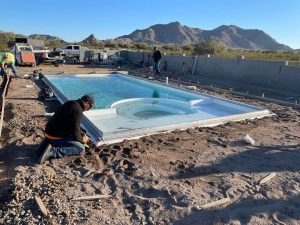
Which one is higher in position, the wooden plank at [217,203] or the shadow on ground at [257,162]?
the shadow on ground at [257,162]

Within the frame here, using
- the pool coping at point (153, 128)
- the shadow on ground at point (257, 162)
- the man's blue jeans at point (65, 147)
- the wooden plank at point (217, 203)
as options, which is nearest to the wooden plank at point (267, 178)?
the shadow on ground at point (257, 162)

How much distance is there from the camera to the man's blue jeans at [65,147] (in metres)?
5.07

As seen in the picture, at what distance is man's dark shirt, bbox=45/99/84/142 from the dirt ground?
19.7 inches

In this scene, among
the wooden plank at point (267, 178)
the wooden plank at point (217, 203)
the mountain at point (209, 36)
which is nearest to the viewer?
the wooden plank at point (217, 203)

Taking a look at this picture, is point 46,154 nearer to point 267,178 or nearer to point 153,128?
point 153,128

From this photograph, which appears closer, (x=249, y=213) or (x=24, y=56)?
(x=249, y=213)

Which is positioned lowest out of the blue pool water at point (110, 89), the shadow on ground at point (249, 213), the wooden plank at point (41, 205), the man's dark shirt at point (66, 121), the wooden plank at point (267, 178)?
the blue pool water at point (110, 89)

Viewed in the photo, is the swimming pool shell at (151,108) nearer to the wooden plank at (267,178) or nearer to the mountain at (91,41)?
the wooden plank at (267,178)

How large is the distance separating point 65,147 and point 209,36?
122312 millimetres

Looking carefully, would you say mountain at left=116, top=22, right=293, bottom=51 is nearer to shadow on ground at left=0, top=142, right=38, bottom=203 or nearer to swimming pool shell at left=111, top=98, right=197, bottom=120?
swimming pool shell at left=111, top=98, right=197, bottom=120

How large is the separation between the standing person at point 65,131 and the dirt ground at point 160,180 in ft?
0.55

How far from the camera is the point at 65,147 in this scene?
5152 mm

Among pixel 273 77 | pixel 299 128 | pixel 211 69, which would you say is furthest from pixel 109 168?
pixel 211 69

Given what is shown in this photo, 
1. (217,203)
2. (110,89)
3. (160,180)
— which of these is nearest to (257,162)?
(217,203)
